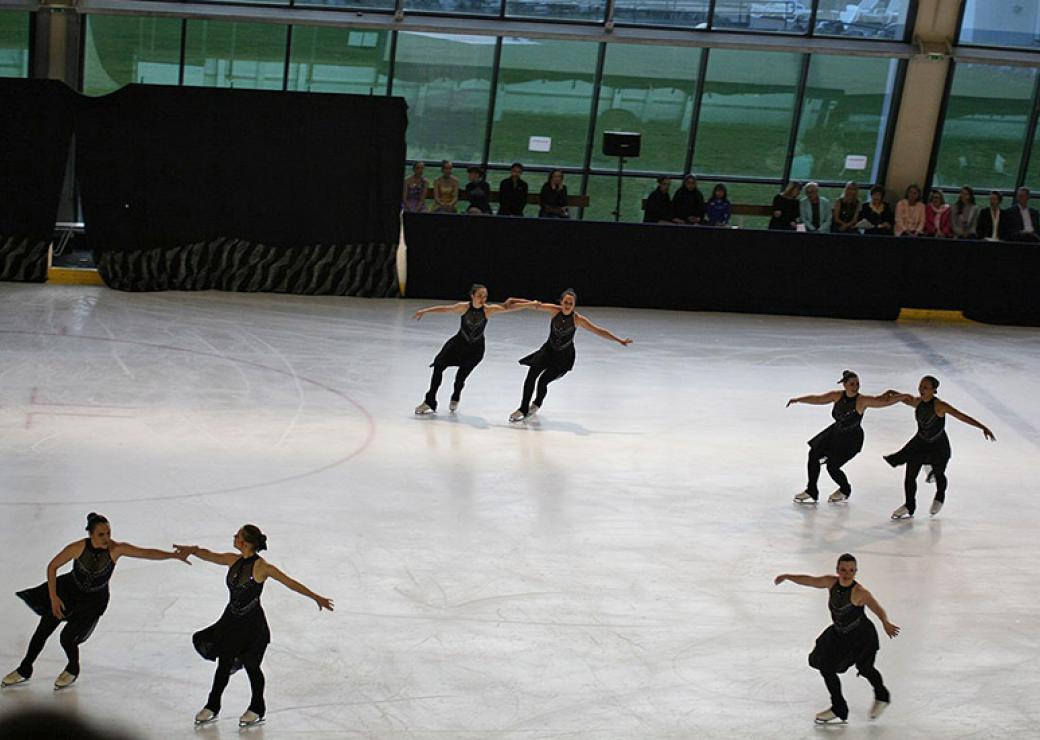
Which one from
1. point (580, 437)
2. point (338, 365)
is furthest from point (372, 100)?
point (580, 437)

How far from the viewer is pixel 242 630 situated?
7.62 m

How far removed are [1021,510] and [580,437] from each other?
4.08m

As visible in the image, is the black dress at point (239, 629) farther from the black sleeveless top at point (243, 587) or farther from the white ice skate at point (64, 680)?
the white ice skate at point (64, 680)

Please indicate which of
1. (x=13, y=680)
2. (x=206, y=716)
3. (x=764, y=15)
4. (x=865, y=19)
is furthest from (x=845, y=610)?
(x=865, y=19)

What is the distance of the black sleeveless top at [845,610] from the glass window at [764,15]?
54.9ft

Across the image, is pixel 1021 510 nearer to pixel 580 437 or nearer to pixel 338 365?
pixel 580 437

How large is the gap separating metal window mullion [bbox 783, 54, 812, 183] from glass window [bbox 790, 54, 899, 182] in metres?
0.06

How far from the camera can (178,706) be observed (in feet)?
25.8

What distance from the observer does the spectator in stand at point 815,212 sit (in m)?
22.2

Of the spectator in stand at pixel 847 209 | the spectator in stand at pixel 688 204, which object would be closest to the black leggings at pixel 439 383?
the spectator in stand at pixel 688 204

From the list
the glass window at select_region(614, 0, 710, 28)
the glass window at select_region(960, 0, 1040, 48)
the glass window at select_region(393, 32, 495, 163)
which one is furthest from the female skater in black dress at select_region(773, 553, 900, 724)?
the glass window at select_region(960, 0, 1040, 48)

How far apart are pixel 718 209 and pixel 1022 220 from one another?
472 centimetres

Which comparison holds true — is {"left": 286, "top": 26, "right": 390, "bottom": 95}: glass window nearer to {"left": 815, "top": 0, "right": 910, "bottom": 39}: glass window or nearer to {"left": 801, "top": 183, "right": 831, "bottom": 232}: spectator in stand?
{"left": 801, "top": 183, "right": 831, "bottom": 232}: spectator in stand

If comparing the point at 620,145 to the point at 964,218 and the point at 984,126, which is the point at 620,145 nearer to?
the point at 964,218
